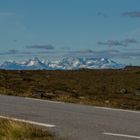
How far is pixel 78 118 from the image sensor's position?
18.0 m

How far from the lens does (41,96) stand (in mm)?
27828

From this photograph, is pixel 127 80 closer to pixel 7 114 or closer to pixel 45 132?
pixel 7 114

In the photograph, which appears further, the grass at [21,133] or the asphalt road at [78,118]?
the asphalt road at [78,118]

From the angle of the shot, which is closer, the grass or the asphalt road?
the grass

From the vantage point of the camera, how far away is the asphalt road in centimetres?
1458

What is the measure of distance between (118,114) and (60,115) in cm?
188

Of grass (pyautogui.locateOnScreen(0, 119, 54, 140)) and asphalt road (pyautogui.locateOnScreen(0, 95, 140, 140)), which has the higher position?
grass (pyautogui.locateOnScreen(0, 119, 54, 140))

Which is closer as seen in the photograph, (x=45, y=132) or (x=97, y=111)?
(x=45, y=132)

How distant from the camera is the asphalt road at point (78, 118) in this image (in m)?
14.6

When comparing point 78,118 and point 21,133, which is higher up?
point 21,133

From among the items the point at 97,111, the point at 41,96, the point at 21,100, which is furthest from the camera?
the point at 41,96

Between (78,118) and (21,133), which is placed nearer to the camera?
(21,133)

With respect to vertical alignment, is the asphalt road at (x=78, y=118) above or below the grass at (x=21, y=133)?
below

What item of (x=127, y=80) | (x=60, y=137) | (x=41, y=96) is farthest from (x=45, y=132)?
(x=127, y=80)
